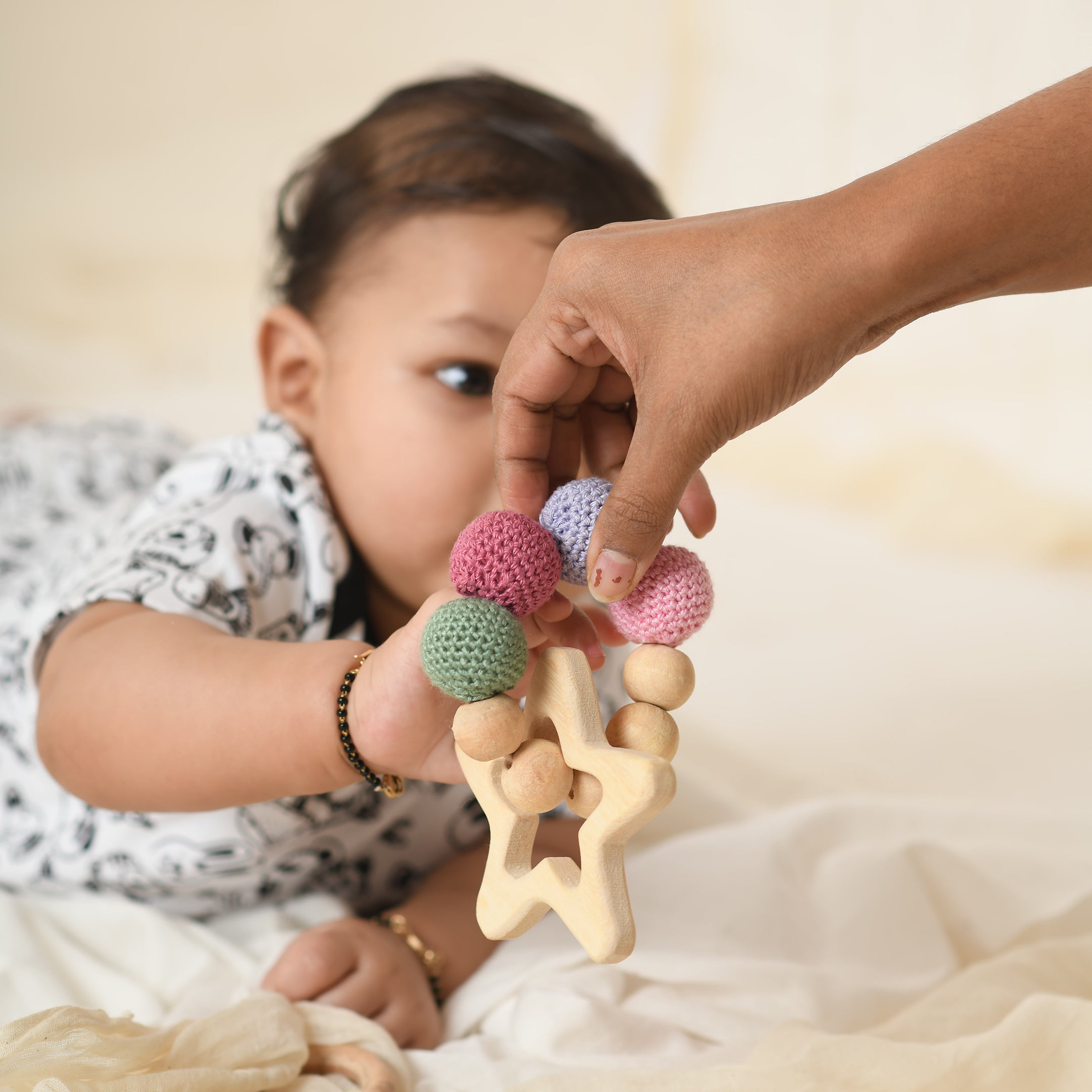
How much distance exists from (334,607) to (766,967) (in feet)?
1.33

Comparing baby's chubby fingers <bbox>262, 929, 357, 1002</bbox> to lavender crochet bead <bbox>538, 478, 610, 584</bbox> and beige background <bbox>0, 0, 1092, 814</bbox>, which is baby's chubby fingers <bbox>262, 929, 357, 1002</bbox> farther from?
beige background <bbox>0, 0, 1092, 814</bbox>

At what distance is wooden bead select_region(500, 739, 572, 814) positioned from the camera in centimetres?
44

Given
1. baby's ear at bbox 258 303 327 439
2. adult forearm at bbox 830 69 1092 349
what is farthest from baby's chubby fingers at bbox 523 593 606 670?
baby's ear at bbox 258 303 327 439

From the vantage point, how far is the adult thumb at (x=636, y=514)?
16.9 inches

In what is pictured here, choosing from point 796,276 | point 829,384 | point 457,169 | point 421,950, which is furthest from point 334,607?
point 829,384

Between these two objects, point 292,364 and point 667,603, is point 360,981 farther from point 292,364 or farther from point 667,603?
point 292,364

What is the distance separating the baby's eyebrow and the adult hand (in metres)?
0.29

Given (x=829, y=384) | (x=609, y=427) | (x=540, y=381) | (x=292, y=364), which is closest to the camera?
(x=540, y=381)

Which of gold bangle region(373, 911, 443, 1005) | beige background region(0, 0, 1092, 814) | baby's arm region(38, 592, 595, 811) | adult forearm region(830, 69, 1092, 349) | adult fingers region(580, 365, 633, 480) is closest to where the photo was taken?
adult forearm region(830, 69, 1092, 349)

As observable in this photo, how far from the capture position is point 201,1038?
55 cm

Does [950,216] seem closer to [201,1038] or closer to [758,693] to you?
[201,1038]

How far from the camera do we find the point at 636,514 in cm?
43

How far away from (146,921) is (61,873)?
4.2 inches

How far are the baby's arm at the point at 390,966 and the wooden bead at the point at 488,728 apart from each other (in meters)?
0.33
